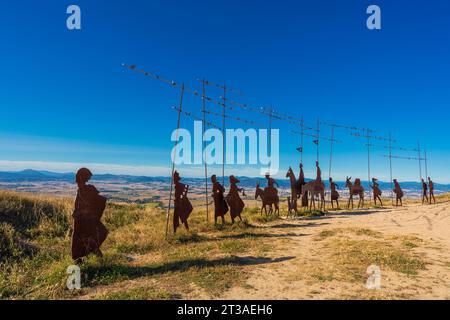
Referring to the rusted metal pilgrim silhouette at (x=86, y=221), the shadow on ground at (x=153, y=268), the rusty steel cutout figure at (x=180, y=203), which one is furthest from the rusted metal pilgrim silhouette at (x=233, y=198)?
the rusted metal pilgrim silhouette at (x=86, y=221)

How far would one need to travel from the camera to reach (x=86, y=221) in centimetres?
834

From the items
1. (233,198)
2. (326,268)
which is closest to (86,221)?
(326,268)

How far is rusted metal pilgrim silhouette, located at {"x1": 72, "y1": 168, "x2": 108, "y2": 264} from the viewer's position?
8.09 metres

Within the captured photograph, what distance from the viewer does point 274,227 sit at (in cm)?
1452

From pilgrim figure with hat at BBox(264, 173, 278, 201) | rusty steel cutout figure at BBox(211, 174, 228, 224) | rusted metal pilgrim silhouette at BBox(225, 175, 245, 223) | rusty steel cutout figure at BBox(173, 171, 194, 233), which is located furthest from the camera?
pilgrim figure with hat at BBox(264, 173, 278, 201)

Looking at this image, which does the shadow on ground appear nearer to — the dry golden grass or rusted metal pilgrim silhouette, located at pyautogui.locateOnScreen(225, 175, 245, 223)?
the dry golden grass

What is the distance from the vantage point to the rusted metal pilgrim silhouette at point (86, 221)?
8094mm

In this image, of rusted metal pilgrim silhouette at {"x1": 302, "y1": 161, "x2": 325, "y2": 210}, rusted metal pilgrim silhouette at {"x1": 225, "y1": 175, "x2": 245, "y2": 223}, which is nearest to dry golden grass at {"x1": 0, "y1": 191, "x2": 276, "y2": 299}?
rusted metal pilgrim silhouette at {"x1": 225, "y1": 175, "x2": 245, "y2": 223}
